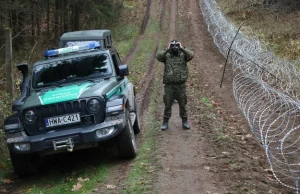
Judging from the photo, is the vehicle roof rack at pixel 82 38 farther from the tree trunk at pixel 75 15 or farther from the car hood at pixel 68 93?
the car hood at pixel 68 93

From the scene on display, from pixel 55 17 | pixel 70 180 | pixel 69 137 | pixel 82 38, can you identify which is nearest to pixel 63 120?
pixel 69 137

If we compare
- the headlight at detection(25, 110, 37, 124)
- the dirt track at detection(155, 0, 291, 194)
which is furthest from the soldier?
the headlight at detection(25, 110, 37, 124)

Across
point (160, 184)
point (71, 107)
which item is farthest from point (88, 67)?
point (160, 184)

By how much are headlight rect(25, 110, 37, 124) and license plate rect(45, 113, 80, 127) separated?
22 centimetres

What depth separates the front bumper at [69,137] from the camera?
691cm

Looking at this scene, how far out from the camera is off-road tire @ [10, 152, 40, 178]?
24.1 feet

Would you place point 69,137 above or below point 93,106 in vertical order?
below

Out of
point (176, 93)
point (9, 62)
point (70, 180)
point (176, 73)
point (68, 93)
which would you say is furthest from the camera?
point (9, 62)

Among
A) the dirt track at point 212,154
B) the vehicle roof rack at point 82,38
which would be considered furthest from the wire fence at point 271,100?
the vehicle roof rack at point 82,38

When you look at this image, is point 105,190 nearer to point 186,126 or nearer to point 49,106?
point 49,106

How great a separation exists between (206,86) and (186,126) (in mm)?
5741

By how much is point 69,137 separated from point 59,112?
0.47 meters

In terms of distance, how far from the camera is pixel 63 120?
7.05 m

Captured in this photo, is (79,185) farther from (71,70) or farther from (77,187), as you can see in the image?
(71,70)
